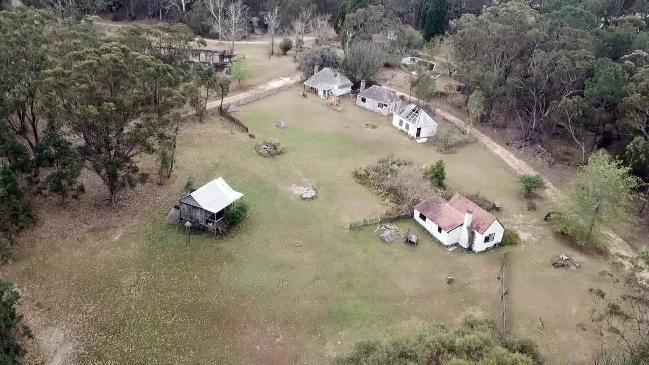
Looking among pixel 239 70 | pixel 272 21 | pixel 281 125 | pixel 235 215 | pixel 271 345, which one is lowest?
pixel 271 345

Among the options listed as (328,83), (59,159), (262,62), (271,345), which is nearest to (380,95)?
(328,83)

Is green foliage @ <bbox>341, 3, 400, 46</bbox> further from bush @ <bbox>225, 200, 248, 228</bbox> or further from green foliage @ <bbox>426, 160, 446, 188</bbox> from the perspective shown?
bush @ <bbox>225, 200, 248, 228</bbox>

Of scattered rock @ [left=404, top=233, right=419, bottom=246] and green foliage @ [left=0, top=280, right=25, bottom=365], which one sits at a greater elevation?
green foliage @ [left=0, top=280, right=25, bottom=365]

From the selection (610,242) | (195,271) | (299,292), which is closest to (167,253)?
(195,271)

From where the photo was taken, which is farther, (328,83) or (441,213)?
(328,83)

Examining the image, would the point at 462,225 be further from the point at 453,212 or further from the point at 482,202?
the point at 482,202

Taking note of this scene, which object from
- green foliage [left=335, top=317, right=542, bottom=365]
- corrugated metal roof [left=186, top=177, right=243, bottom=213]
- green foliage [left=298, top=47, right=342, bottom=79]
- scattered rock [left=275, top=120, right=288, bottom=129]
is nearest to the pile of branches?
scattered rock [left=275, top=120, right=288, bottom=129]

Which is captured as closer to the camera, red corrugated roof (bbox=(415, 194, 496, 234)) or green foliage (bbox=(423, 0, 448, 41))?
red corrugated roof (bbox=(415, 194, 496, 234))
